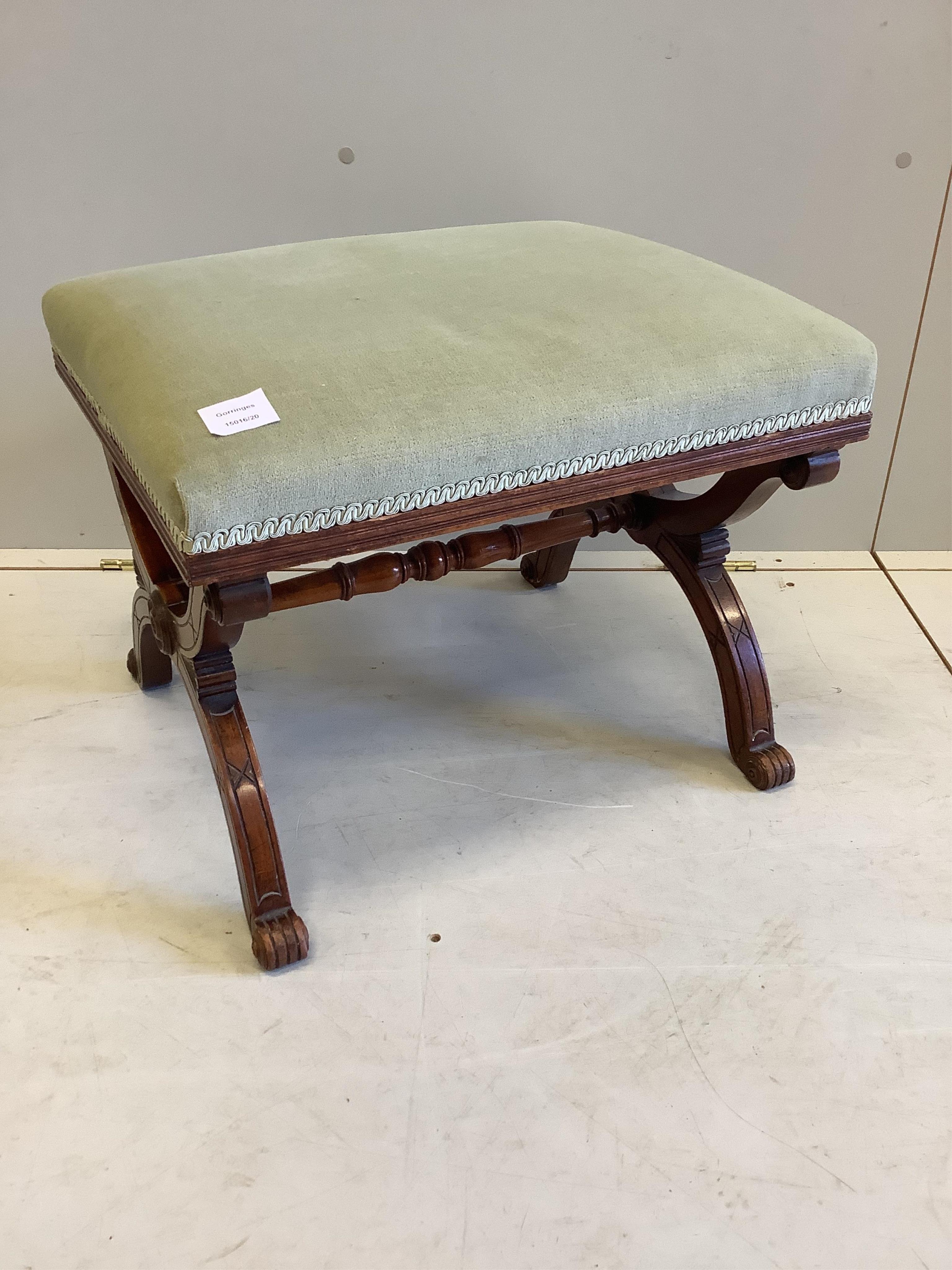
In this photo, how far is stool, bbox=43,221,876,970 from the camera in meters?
0.83

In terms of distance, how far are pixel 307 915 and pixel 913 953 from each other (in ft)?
1.92

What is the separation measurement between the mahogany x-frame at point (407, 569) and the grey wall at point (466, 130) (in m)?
0.44

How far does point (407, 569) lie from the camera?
1.06m

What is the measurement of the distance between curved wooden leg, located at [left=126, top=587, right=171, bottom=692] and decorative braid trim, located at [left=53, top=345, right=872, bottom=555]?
33 cm

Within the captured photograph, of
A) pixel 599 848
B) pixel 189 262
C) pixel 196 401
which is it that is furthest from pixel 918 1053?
pixel 189 262

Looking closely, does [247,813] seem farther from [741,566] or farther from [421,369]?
[741,566]

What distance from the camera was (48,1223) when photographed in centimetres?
85

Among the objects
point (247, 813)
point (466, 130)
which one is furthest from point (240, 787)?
point (466, 130)

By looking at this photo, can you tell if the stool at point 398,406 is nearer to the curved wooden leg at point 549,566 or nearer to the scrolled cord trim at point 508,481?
the scrolled cord trim at point 508,481

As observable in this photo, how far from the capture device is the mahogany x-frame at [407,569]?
2.90 feet

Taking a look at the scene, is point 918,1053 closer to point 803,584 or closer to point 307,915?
point 307,915

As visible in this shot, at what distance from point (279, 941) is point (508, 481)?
473 millimetres

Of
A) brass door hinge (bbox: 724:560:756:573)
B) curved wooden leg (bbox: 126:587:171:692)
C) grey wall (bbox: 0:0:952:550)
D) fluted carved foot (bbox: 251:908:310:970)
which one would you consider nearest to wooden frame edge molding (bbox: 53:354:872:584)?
curved wooden leg (bbox: 126:587:171:692)

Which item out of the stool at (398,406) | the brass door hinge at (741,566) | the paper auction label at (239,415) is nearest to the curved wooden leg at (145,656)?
the stool at (398,406)
